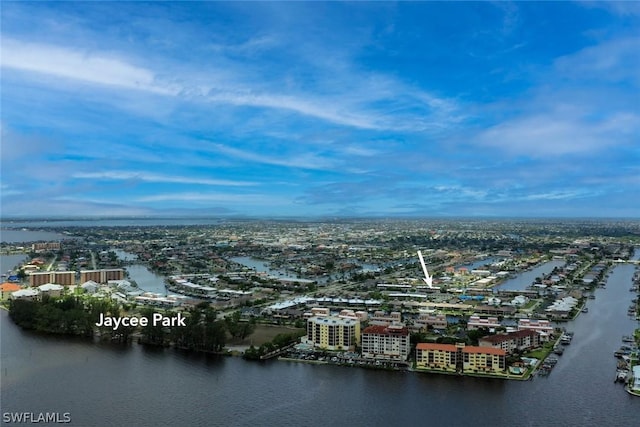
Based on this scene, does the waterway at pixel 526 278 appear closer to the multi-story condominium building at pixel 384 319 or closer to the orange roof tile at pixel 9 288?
the multi-story condominium building at pixel 384 319

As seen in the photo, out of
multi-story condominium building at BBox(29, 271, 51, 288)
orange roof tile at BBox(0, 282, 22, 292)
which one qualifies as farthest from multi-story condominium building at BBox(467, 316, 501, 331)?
multi-story condominium building at BBox(29, 271, 51, 288)

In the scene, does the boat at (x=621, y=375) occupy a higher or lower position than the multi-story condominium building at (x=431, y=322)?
lower

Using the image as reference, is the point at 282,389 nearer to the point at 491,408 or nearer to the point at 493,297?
the point at 491,408

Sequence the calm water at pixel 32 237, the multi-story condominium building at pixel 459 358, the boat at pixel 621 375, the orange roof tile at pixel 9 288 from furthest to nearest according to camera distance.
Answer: the calm water at pixel 32 237 → the orange roof tile at pixel 9 288 → the multi-story condominium building at pixel 459 358 → the boat at pixel 621 375

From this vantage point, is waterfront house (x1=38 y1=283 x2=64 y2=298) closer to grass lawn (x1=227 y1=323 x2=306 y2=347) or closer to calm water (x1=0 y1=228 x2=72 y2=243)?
grass lawn (x1=227 y1=323 x2=306 y2=347)

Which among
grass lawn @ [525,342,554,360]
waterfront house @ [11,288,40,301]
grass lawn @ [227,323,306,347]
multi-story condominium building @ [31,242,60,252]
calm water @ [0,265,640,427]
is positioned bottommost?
calm water @ [0,265,640,427]

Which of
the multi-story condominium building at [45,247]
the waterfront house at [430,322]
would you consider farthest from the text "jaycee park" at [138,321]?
the multi-story condominium building at [45,247]

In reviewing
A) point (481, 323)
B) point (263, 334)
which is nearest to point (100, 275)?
point (263, 334)

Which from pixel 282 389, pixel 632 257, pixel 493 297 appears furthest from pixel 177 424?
pixel 632 257
